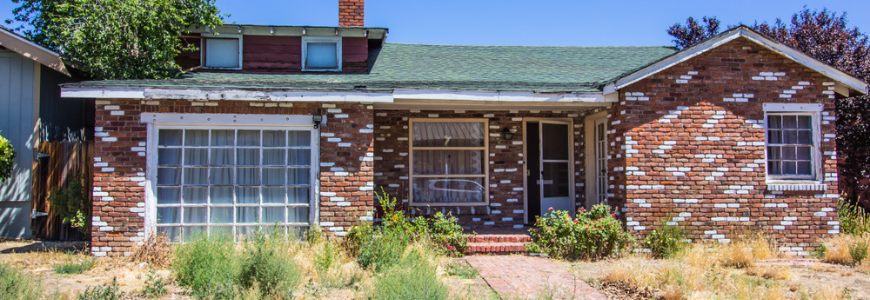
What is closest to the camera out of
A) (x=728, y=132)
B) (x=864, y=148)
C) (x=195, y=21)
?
(x=728, y=132)

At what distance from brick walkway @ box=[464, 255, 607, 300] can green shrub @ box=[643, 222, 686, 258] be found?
1728 mm

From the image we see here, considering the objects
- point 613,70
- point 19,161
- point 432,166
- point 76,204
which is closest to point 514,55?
point 613,70

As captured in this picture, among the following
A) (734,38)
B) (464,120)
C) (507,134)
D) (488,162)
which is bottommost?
(488,162)

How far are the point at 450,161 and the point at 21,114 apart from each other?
25.2 ft

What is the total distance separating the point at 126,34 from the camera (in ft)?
33.7

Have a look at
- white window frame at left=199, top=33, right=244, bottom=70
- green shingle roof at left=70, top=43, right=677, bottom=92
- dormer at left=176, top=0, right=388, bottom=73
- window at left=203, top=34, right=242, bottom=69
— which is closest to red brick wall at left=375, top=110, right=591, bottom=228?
green shingle roof at left=70, top=43, right=677, bottom=92

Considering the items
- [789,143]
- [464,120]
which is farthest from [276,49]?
[789,143]

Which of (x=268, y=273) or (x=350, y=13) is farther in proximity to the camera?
(x=350, y=13)

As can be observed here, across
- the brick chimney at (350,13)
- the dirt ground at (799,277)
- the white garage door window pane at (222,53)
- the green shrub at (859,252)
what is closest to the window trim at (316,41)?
the brick chimney at (350,13)

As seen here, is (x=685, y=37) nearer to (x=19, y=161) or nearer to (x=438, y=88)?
(x=438, y=88)

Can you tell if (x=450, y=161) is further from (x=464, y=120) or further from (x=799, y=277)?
(x=799, y=277)

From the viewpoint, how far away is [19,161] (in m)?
10.1

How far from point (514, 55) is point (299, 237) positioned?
6.41 meters

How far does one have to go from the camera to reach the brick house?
26.6 feet
